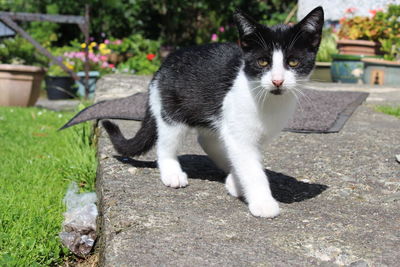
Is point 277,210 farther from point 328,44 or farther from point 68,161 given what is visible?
point 328,44

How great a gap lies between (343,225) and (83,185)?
1.65 metres

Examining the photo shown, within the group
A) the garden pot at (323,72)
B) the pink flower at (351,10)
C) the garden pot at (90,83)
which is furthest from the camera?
the pink flower at (351,10)

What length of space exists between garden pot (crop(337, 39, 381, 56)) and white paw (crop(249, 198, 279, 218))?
583 cm

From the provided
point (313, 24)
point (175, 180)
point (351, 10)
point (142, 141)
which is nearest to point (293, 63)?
point (313, 24)

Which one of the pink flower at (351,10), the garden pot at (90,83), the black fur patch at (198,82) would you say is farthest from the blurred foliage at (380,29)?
the black fur patch at (198,82)

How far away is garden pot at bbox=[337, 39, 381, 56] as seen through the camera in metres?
7.40

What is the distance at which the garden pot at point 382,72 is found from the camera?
21.8 feet

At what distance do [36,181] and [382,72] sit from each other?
16.5 feet

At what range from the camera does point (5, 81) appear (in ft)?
21.2

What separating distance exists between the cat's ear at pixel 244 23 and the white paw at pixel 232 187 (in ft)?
2.19

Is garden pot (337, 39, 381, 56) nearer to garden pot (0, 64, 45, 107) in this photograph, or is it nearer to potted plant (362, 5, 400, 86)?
potted plant (362, 5, 400, 86)

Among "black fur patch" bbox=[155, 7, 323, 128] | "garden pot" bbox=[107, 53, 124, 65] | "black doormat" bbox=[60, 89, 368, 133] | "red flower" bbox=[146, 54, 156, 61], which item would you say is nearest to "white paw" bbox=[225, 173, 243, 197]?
"black fur patch" bbox=[155, 7, 323, 128]

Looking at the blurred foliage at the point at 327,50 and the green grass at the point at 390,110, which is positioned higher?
the green grass at the point at 390,110

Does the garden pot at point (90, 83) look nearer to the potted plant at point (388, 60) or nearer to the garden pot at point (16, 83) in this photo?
the garden pot at point (16, 83)
